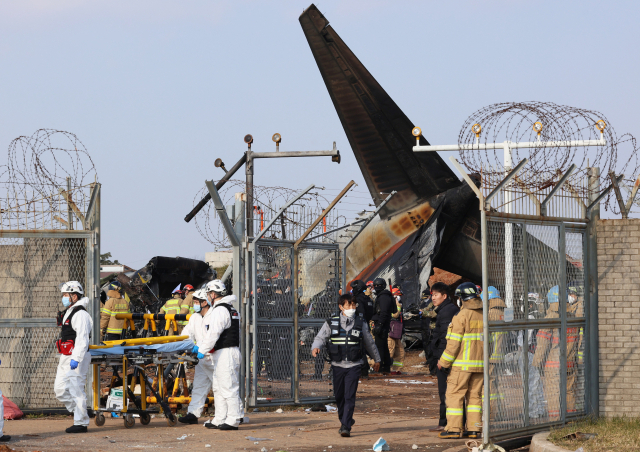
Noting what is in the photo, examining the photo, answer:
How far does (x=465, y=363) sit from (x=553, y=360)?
97 centimetres

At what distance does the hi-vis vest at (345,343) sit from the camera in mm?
9961

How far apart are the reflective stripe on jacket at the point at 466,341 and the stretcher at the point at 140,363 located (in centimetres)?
337

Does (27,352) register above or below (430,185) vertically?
below

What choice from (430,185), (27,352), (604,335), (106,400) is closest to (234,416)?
(106,400)

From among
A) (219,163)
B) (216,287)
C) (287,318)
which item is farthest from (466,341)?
(219,163)

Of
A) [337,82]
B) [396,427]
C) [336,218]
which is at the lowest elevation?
[396,427]

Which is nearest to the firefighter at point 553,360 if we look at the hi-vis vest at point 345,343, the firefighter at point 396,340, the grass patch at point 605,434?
the grass patch at point 605,434

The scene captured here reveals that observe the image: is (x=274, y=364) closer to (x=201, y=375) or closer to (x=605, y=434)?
(x=201, y=375)

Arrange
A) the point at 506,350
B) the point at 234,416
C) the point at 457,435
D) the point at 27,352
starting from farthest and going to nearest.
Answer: the point at 27,352 < the point at 234,416 < the point at 457,435 < the point at 506,350

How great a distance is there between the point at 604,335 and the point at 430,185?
52.4ft

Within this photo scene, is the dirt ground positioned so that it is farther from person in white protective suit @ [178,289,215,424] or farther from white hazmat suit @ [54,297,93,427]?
white hazmat suit @ [54,297,93,427]

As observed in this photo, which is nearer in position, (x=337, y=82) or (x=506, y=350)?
(x=506, y=350)

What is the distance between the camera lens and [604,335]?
9.49 metres

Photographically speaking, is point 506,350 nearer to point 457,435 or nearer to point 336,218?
point 457,435
